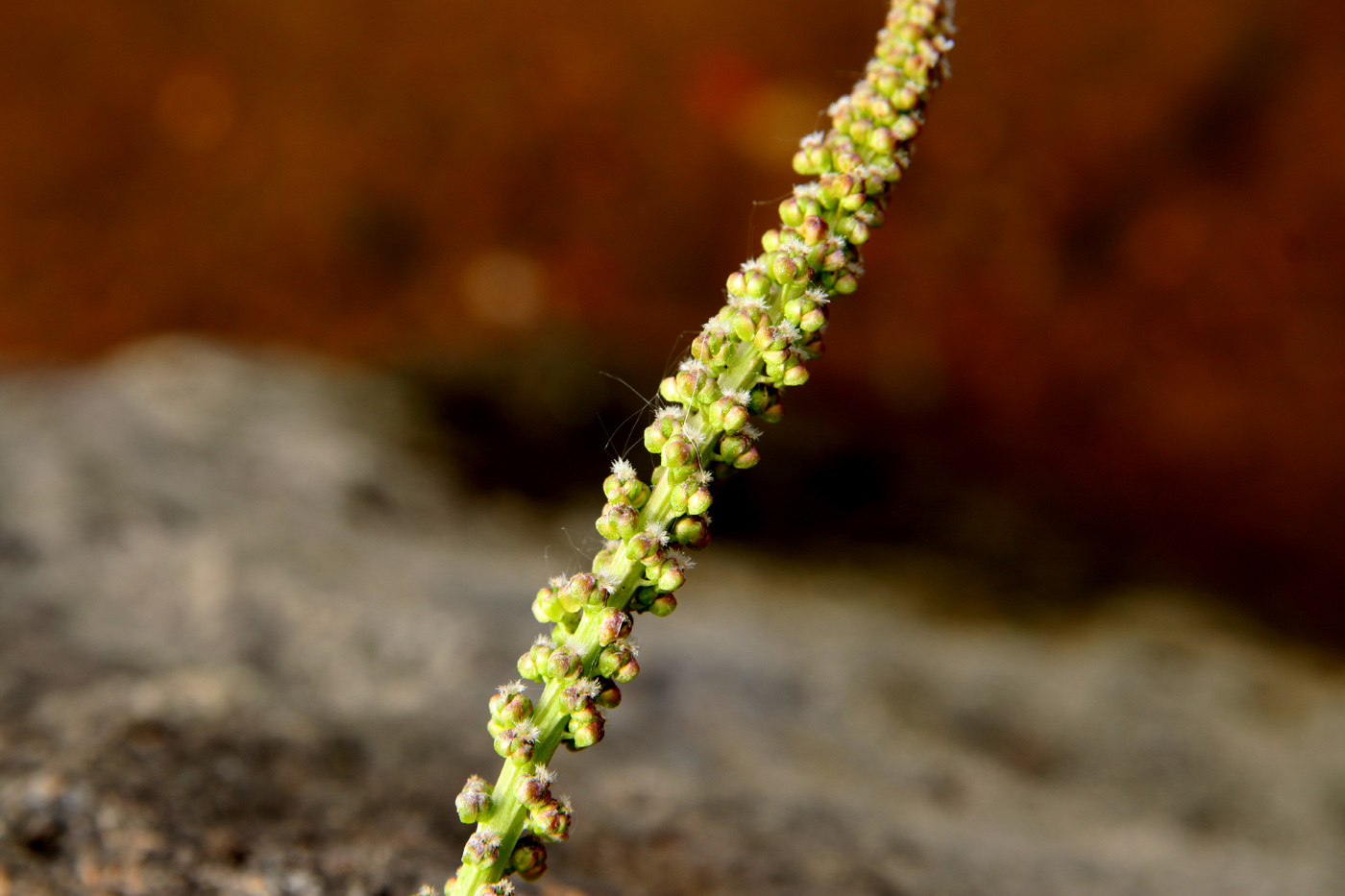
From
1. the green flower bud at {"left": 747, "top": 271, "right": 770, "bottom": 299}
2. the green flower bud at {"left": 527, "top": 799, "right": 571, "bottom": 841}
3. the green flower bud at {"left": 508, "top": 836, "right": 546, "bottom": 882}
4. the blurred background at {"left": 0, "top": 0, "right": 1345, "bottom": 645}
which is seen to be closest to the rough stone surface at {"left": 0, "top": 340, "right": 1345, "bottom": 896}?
the green flower bud at {"left": 508, "top": 836, "right": 546, "bottom": 882}

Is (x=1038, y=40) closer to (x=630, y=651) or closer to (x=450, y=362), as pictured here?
(x=450, y=362)

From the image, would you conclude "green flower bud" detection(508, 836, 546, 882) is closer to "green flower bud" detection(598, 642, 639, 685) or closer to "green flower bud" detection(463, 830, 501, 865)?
"green flower bud" detection(463, 830, 501, 865)

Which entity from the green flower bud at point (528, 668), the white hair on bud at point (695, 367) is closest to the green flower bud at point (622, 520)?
the green flower bud at point (528, 668)

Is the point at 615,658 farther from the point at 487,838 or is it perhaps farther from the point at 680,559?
the point at 487,838

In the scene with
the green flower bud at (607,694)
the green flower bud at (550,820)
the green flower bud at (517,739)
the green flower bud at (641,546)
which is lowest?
the green flower bud at (550,820)

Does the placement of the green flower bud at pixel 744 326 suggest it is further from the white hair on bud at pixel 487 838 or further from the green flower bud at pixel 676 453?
the white hair on bud at pixel 487 838

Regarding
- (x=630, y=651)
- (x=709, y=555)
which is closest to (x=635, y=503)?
(x=630, y=651)

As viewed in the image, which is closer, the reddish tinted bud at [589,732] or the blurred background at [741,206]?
the reddish tinted bud at [589,732]
